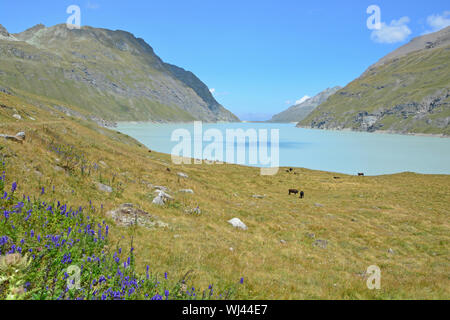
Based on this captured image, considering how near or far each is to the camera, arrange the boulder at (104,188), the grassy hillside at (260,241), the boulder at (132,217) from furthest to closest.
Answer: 1. the boulder at (104,188)
2. the boulder at (132,217)
3. the grassy hillside at (260,241)

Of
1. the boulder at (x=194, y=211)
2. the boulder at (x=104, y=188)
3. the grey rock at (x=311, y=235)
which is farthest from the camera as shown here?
the grey rock at (x=311, y=235)

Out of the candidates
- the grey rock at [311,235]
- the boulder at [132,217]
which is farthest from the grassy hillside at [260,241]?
the boulder at [132,217]

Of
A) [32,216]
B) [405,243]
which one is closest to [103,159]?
[32,216]

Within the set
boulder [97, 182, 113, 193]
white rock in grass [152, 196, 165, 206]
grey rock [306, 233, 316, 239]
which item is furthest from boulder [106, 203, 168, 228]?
grey rock [306, 233, 316, 239]

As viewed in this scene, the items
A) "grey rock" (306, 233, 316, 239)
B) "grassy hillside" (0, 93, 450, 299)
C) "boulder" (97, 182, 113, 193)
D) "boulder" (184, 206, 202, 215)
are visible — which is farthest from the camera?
"grey rock" (306, 233, 316, 239)

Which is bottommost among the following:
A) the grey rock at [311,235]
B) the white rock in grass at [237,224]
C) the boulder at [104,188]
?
the grey rock at [311,235]

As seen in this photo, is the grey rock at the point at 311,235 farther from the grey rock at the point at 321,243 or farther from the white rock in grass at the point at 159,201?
the white rock in grass at the point at 159,201

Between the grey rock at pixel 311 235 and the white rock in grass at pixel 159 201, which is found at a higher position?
the white rock in grass at pixel 159 201

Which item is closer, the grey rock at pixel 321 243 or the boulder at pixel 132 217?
the boulder at pixel 132 217

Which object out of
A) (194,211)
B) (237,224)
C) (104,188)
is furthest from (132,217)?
(237,224)

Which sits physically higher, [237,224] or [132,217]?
[132,217]

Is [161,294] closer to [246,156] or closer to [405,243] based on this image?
[405,243]

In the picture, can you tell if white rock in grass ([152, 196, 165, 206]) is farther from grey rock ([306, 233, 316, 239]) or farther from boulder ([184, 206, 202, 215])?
grey rock ([306, 233, 316, 239])

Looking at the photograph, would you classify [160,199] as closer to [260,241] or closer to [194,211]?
[194,211]
